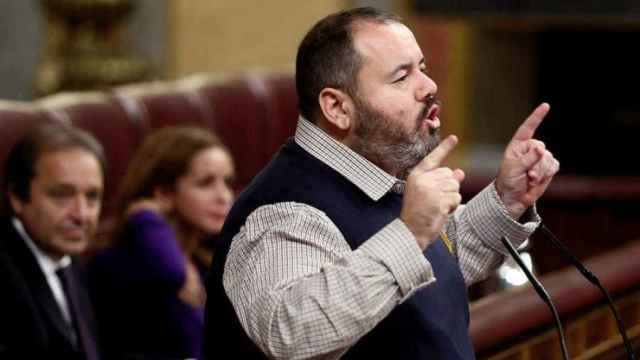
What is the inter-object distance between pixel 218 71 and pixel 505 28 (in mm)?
1404

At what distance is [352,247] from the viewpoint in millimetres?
1842

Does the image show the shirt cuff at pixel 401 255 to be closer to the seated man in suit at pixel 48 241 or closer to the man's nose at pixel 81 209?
the seated man in suit at pixel 48 241

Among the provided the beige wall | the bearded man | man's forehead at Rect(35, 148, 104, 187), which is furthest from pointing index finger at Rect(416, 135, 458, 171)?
the beige wall

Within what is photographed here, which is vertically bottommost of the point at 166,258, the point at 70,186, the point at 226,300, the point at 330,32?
the point at 166,258

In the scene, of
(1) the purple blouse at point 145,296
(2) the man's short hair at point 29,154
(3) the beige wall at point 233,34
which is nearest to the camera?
(2) the man's short hair at point 29,154

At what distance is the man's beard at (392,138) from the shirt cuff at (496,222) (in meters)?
0.31

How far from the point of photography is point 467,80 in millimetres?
6957

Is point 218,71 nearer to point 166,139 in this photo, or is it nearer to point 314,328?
point 166,139

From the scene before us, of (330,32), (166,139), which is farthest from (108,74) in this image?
(330,32)

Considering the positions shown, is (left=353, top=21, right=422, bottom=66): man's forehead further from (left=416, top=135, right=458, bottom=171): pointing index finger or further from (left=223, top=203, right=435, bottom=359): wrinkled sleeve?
(left=223, top=203, right=435, bottom=359): wrinkled sleeve

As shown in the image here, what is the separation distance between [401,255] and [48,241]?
140 cm

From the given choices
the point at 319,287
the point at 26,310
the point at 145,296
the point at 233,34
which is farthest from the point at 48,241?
the point at 233,34

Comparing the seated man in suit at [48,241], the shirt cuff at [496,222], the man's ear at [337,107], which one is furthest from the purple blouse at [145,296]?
the man's ear at [337,107]

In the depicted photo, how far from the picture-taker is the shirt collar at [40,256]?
9.64 feet
